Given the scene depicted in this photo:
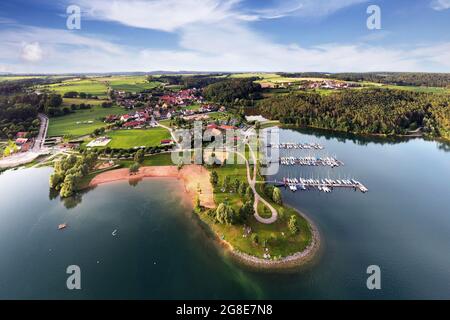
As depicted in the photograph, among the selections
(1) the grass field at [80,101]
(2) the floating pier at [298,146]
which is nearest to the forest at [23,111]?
(1) the grass field at [80,101]

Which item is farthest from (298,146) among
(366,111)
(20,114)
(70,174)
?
(20,114)

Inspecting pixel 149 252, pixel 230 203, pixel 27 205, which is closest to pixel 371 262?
pixel 230 203

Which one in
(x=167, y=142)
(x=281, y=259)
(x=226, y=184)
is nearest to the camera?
(x=281, y=259)

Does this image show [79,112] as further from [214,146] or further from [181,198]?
[181,198]

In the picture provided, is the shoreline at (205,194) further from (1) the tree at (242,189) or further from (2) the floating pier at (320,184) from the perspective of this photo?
(2) the floating pier at (320,184)

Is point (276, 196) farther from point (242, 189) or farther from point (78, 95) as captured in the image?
Result: point (78, 95)

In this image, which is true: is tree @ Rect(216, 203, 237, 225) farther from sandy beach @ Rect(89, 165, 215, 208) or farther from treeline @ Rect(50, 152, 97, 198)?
treeline @ Rect(50, 152, 97, 198)

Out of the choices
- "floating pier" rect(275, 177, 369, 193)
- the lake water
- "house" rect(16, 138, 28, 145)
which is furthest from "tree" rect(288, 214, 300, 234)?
Answer: "house" rect(16, 138, 28, 145)
